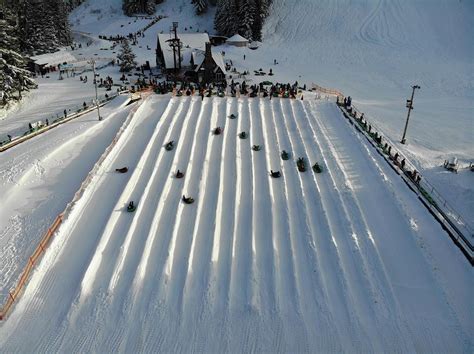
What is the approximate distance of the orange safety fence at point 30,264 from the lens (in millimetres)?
13703

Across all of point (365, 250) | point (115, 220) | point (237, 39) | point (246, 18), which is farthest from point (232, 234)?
point (246, 18)

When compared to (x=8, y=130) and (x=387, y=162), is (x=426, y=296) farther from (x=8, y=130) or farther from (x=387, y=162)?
(x=8, y=130)

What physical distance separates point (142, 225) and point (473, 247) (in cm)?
1488

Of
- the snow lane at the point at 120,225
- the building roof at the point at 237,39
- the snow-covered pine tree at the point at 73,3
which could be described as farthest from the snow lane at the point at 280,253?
the snow-covered pine tree at the point at 73,3

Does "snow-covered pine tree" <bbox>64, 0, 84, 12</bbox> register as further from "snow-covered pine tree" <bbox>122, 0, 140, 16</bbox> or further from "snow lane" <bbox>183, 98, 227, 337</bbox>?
"snow lane" <bbox>183, 98, 227, 337</bbox>

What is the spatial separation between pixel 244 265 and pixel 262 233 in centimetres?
232

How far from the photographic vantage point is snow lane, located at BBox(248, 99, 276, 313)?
1466cm

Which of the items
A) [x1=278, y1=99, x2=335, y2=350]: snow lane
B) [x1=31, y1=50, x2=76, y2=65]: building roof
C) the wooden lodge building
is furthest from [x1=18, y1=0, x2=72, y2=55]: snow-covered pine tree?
[x1=278, y1=99, x2=335, y2=350]: snow lane

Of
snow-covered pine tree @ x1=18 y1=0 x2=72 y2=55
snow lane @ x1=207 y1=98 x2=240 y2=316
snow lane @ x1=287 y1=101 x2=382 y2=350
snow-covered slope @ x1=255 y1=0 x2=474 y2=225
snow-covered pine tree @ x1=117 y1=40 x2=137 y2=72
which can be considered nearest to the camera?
snow lane @ x1=287 y1=101 x2=382 y2=350

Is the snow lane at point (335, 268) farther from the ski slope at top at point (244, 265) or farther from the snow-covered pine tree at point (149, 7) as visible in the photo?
the snow-covered pine tree at point (149, 7)

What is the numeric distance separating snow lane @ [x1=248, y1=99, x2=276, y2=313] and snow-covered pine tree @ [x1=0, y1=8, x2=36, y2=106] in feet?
76.7

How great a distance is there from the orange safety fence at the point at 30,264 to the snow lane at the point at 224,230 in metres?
7.22

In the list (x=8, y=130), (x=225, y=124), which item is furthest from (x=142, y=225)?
(x=8, y=130)

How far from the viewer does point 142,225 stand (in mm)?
18016
